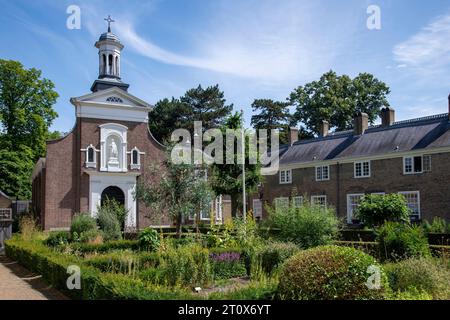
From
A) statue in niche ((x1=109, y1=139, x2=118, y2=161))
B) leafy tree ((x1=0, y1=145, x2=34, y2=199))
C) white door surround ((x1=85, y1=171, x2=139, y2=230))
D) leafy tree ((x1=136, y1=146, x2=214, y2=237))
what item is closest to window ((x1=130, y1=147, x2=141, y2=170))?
white door surround ((x1=85, y1=171, x2=139, y2=230))

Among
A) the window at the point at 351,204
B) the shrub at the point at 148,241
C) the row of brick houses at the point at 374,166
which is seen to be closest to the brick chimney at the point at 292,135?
the row of brick houses at the point at 374,166

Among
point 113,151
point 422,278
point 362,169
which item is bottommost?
point 422,278

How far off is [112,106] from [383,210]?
20.4m

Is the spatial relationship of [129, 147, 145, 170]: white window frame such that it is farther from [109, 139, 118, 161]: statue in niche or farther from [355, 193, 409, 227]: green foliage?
[355, 193, 409, 227]: green foliage

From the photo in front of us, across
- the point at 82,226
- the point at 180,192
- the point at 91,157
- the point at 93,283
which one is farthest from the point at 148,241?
the point at 91,157

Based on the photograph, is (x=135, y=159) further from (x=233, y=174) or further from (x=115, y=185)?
(x=233, y=174)

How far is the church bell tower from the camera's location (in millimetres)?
36031

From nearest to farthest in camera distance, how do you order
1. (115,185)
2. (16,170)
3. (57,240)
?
(57,240) < (115,185) < (16,170)

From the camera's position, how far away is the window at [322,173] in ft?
122

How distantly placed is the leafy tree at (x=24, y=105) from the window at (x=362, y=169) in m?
29.3

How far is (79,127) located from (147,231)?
56.4 ft

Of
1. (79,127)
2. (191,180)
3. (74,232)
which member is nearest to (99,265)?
(74,232)

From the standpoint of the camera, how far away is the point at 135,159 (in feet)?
114

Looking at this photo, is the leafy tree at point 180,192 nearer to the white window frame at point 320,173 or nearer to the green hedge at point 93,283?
the green hedge at point 93,283
